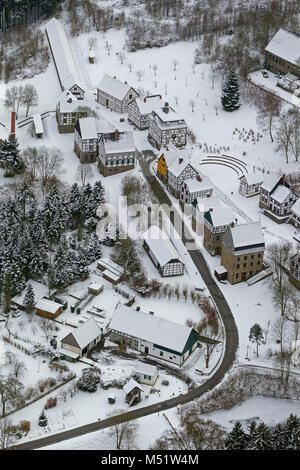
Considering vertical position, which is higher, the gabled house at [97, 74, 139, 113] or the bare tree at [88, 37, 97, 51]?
the bare tree at [88, 37, 97, 51]

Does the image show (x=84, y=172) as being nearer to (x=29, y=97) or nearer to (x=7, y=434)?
(x=29, y=97)

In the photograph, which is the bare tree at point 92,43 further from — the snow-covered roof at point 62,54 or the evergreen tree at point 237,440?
the evergreen tree at point 237,440

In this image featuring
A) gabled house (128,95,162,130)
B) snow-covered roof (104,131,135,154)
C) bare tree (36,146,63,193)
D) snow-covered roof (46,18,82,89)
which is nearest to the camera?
bare tree (36,146,63,193)

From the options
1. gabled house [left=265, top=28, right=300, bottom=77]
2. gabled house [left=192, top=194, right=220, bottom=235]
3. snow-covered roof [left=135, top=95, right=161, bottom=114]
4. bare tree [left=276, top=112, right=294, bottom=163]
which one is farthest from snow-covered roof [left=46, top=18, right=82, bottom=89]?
gabled house [left=192, top=194, right=220, bottom=235]

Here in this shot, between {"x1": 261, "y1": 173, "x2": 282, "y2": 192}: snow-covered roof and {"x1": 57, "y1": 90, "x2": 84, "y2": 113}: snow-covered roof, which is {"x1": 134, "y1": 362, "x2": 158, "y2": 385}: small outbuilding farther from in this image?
Result: {"x1": 57, "y1": 90, "x2": 84, "y2": 113}: snow-covered roof
